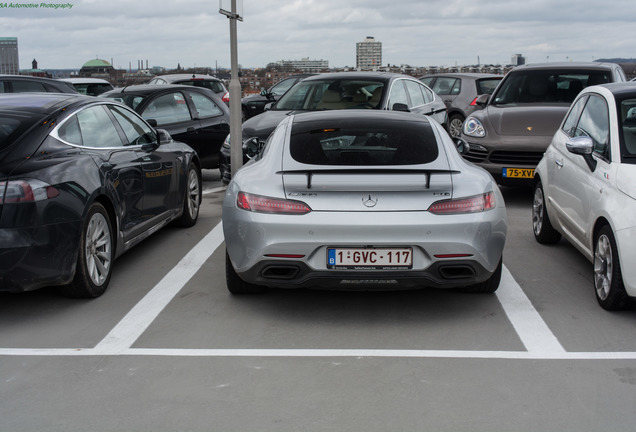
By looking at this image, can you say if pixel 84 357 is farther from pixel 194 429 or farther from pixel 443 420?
pixel 443 420

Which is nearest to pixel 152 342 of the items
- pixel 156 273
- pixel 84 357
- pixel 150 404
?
pixel 84 357

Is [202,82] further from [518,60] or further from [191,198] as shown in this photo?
[518,60]

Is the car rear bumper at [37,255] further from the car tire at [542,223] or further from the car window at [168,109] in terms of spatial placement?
the car window at [168,109]

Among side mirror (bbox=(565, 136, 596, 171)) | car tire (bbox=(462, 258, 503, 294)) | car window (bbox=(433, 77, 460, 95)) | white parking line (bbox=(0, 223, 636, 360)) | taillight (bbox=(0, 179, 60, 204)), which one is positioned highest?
car window (bbox=(433, 77, 460, 95))

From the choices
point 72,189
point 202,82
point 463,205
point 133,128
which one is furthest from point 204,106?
point 202,82

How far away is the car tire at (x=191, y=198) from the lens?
8438 millimetres

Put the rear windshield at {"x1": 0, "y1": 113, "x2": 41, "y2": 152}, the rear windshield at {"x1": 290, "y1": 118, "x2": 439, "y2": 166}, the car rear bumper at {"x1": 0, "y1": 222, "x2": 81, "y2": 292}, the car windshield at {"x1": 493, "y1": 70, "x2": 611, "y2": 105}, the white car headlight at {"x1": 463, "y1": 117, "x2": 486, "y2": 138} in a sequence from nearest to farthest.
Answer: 1. the car rear bumper at {"x1": 0, "y1": 222, "x2": 81, "y2": 292}
2. the rear windshield at {"x1": 290, "y1": 118, "x2": 439, "y2": 166}
3. the rear windshield at {"x1": 0, "y1": 113, "x2": 41, "y2": 152}
4. the white car headlight at {"x1": 463, "y1": 117, "x2": 486, "y2": 138}
5. the car windshield at {"x1": 493, "y1": 70, "x2": 611, "y2": 105}

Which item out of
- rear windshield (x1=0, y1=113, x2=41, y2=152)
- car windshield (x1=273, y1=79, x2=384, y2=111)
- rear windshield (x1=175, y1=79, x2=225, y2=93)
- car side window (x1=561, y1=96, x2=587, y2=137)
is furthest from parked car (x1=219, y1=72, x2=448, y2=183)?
rear windshield (x1=175, y1=79, x2=225, y2=93)

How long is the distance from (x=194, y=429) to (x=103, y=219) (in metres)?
2.80

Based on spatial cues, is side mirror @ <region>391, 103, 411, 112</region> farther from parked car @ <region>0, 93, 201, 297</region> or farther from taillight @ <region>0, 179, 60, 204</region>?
taillight @ <region>0, 179, 60, 204</region>

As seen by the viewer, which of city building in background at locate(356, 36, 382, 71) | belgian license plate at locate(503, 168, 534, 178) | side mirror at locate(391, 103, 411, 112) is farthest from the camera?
city building in background at locate(356, 36, 382, 71)

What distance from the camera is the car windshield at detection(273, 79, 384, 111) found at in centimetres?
1086

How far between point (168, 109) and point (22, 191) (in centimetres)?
703

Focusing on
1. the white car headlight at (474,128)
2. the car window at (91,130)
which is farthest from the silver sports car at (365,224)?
the white car headlight at (474,128)
